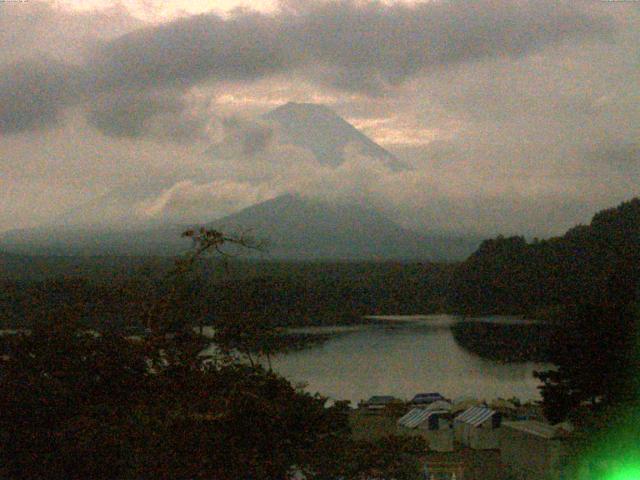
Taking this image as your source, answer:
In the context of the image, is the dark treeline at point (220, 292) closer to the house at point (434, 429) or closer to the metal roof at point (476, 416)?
the house at point (434, 429)

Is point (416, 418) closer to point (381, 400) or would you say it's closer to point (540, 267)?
point (381, 400)

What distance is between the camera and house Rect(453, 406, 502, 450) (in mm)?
12945

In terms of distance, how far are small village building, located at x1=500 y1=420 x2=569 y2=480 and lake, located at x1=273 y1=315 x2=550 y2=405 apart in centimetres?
478

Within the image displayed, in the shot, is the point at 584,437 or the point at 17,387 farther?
the point at 584,437

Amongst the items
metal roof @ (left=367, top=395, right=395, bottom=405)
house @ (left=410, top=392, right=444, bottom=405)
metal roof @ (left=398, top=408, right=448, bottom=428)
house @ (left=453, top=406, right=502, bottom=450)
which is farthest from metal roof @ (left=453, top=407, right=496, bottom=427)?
house @ (left=410, top=392, right=444, bottom=405)

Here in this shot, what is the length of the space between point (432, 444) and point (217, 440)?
8997mm

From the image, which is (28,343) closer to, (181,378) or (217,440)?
(181,378)

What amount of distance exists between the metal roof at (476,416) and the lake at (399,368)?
276cm

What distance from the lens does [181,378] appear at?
443 cm

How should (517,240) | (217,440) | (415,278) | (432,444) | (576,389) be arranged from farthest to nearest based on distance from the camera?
(415,278), (517,240), (432,444), (576,389), (217,440)

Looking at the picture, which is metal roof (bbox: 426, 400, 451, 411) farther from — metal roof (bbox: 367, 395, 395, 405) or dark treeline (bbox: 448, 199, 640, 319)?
dark treeline (bbox: 448, 199, 640, 319)

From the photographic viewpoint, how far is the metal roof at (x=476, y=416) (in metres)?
13.1

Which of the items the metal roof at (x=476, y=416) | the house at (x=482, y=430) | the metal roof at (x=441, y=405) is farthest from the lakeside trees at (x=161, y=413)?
the metal roof at (x=441, y=405)

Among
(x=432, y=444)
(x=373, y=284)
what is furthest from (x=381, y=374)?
(x=373, y=284)
